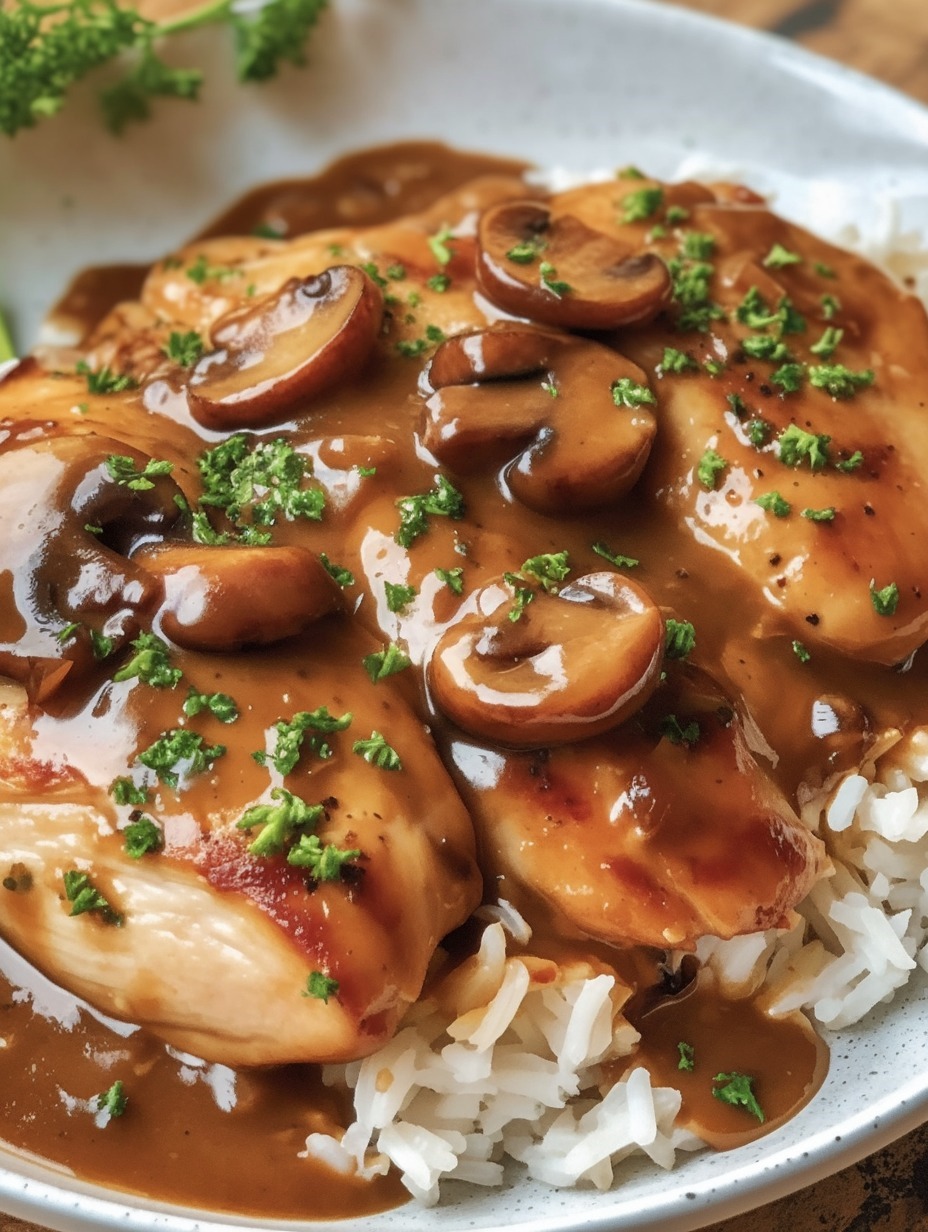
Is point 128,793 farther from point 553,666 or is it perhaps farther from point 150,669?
point 553,666

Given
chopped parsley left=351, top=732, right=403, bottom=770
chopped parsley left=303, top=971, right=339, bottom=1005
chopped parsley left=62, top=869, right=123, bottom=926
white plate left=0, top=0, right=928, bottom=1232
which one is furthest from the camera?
white plate left=0, top=0, right=928, bottom=1232

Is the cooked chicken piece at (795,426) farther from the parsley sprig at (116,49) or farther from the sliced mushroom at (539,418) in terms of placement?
the parsley sprig at (116,49)

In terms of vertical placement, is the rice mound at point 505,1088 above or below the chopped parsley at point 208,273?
below

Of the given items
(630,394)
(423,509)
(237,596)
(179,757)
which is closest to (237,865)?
(179,757)

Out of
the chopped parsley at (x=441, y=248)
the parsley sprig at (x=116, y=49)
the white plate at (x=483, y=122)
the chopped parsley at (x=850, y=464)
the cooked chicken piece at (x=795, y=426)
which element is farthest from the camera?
the white plate at (x=483, y=122)

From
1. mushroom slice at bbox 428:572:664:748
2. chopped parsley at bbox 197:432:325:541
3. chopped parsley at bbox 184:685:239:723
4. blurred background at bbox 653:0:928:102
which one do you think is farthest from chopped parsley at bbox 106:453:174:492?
blurred background at bbox 653:0:928:102

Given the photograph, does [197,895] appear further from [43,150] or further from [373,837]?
[43,150]

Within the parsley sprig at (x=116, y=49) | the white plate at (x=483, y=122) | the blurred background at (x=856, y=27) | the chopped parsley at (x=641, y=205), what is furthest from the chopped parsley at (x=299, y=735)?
the blurred background at (x=856, y=27)

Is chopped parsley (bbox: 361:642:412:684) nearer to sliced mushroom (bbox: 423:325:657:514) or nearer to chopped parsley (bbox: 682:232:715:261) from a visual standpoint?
sliced mushroom (bbox: 423:325:657:514)
